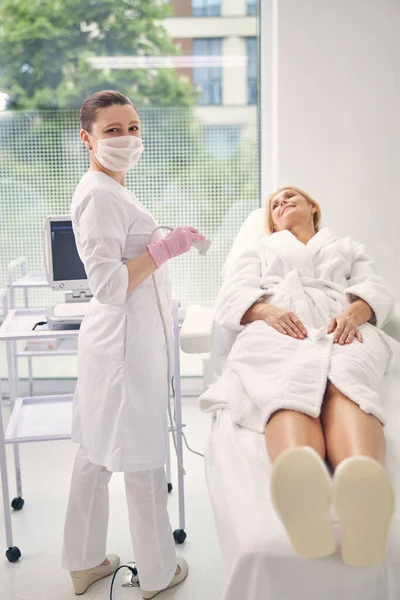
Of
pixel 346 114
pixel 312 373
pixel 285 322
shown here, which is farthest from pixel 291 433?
pixel 346 114

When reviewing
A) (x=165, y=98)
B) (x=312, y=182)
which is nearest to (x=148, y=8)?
(x=165, y=98)

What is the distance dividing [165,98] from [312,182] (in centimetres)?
84

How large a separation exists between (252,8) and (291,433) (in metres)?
2.31

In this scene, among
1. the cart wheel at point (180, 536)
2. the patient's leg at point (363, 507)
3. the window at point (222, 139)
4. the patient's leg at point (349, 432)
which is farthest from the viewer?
the window at point (222, 139)

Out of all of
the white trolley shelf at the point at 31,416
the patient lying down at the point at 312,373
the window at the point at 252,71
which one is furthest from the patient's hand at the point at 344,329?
the window at the point at 252,71

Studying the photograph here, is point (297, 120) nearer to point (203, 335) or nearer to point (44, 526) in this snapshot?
point (203, 335)

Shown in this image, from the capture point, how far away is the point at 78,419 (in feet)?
6.10

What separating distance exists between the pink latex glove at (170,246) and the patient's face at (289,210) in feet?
2.55

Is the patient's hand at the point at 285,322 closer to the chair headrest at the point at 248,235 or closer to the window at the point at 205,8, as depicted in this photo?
the chair headrest at the point at 248,235

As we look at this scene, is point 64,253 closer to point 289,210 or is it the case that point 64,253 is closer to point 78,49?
point 289,210

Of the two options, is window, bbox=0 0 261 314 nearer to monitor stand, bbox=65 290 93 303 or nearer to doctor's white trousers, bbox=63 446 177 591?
monitor stand, bbox=65 290 93 303

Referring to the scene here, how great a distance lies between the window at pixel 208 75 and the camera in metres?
3.05

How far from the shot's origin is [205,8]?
3.03 m

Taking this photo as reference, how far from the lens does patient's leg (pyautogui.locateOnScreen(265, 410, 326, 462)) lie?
4.70ft
